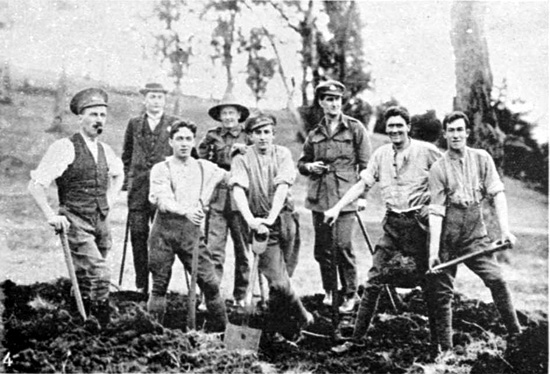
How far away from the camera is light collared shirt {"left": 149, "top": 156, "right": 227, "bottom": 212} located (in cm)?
421

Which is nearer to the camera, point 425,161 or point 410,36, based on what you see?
point 425,161

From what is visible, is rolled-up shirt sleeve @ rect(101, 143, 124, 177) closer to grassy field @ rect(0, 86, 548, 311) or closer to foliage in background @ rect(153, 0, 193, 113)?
grassy field @ rect(0, 86, 548, 311)

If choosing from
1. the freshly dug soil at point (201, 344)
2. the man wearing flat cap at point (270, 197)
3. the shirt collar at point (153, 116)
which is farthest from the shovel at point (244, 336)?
the shirt collar at point (153, 116)

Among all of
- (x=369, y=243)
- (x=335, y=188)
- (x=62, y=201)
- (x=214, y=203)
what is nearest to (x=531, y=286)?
(x=369, y=243)

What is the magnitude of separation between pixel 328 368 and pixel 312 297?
0.64m

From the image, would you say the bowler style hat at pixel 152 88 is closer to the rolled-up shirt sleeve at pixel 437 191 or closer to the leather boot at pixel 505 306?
the rolled-up shirt sleeve at pixel 437 191

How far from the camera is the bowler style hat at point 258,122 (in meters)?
4.41

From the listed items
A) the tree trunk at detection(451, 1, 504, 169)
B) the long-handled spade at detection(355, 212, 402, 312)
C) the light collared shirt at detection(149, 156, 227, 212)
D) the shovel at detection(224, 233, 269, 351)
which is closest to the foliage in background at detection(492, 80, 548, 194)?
the tree trunk at detection(451, 1, 504, 169)

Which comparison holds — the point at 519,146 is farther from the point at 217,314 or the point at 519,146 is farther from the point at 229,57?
the point at 217,314

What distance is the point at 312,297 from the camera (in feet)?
15.6

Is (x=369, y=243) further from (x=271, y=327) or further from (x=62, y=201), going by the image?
(x=62, y=201)

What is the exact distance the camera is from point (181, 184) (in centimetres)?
429

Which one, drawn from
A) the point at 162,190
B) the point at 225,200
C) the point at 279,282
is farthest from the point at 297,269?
the point at 162,190

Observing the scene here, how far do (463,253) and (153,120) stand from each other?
7.78ft
